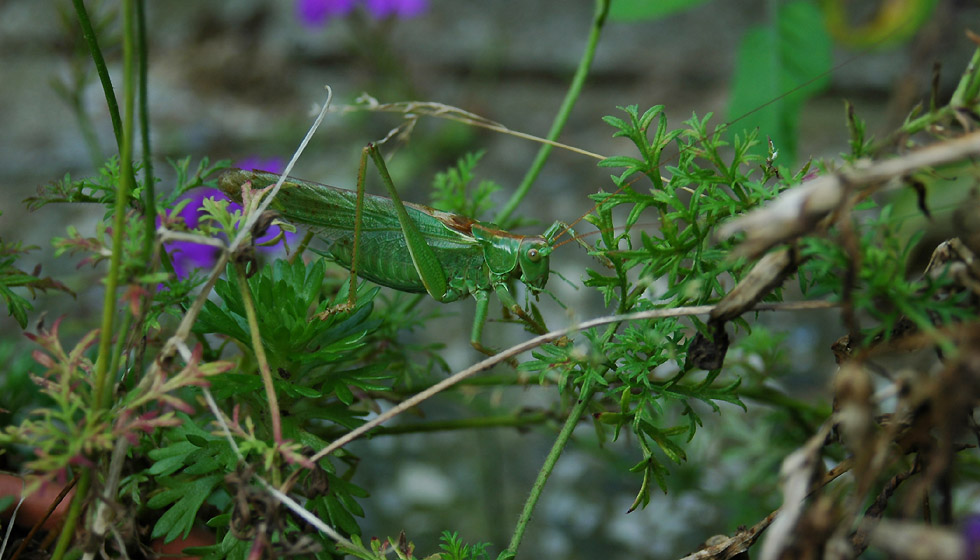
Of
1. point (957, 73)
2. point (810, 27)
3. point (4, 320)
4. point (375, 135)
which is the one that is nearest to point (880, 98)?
point (957, 73)

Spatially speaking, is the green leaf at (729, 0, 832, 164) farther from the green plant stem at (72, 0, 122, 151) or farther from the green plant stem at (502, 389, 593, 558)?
the green plant stem at (72, 0, 122, 151)

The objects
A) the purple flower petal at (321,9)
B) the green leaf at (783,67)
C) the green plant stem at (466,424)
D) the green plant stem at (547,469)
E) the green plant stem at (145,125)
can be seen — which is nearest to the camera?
the green plant stem at (145,125)

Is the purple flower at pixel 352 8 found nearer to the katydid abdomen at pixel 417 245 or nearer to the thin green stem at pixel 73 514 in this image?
the katydid abdomen at pixel 417 245

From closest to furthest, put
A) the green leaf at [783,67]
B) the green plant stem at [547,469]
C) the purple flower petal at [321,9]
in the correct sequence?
the green plant stem at [547,469], the green leaf at [783,67], the purple flower petal at [321,9]

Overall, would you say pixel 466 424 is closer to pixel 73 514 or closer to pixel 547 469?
pixel 547 469

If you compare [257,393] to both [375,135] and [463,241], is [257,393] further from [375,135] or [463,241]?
[375,135]

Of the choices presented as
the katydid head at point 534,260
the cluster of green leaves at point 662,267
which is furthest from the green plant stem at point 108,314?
the katydid head at point 534,260


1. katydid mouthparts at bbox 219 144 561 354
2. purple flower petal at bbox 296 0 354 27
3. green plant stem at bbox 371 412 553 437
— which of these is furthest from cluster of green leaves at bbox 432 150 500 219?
purple flower petal at bbox 296 0 354 27
